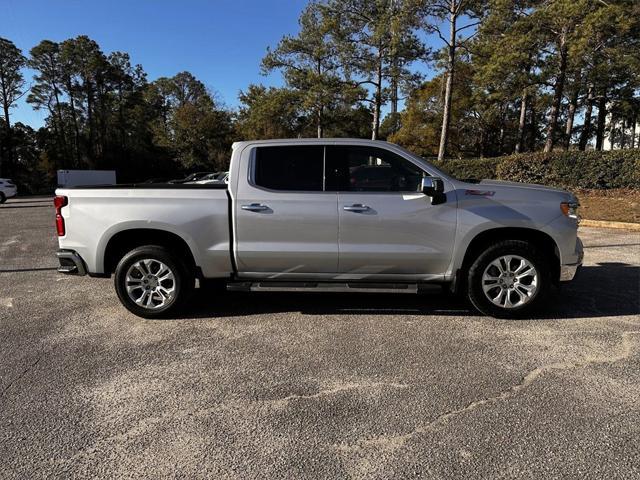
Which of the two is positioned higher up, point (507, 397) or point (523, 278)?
point (523, 278)

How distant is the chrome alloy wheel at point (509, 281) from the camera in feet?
15.9

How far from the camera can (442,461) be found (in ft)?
8.73

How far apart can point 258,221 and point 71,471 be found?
278cm

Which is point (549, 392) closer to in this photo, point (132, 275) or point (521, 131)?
point (132, 275)

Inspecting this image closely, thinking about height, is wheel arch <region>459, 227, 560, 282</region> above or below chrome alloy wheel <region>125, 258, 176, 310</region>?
above

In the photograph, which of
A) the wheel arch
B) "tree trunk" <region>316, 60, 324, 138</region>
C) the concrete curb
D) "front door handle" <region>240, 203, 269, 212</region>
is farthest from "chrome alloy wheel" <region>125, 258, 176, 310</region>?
"tree trunk" <region>316, 60, 324, 138</region>

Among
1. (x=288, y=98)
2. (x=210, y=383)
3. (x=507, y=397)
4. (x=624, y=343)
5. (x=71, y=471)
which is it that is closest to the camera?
(x=71, y=471)

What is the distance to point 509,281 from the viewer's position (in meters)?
4.89

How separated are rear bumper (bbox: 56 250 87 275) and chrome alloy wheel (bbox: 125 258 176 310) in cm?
53

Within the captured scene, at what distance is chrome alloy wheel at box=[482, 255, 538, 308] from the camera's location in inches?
191

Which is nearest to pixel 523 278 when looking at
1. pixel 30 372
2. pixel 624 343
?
pixel 624 343

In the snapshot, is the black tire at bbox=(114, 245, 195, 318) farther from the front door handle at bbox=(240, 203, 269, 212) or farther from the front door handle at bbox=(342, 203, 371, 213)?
the front door handle at bbox=(342, 203, 371, 213)

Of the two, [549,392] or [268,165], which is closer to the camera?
[549,392]

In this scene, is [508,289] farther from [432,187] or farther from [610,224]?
[610,224]
